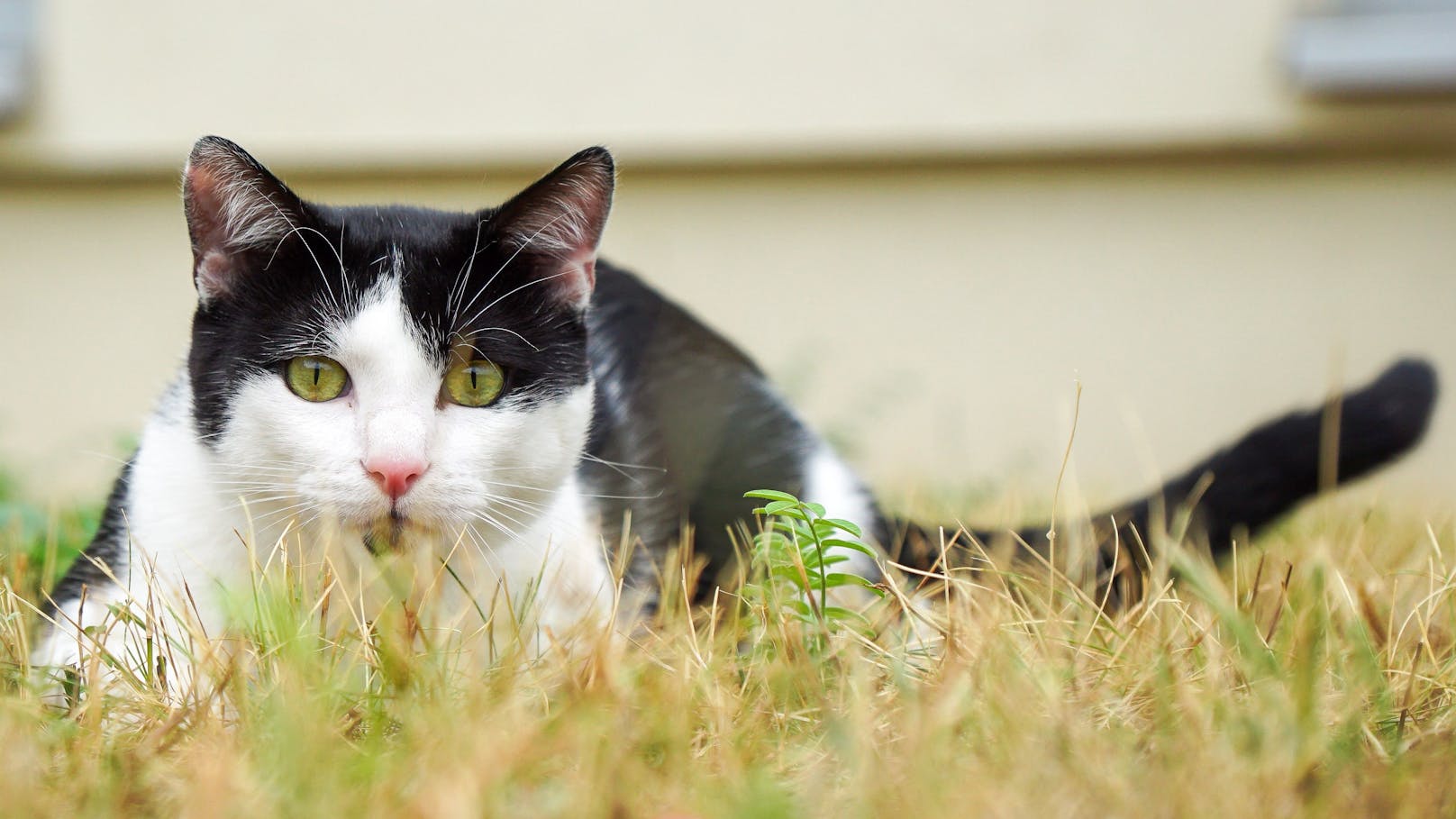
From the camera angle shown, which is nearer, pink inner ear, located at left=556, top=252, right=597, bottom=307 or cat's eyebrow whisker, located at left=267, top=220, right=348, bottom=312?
cat's eyebrow whisker, located at left=267, top=220, right=348, bottom=312

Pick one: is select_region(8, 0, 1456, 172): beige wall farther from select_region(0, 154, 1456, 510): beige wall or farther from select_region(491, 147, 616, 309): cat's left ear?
select_region(491, 147, 616, 309): cat's left ear

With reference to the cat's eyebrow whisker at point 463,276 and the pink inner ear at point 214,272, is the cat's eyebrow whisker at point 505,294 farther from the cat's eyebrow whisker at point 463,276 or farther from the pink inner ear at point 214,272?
the pink inner ear at point 214,272

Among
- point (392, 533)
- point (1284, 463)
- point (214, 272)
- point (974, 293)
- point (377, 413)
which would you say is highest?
point (214, 272)

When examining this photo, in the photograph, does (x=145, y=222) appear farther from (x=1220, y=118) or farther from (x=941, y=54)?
(x=1220, y=118)

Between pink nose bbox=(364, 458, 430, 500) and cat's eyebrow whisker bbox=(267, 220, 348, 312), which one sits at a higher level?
cat's eyebrow whisker bbox=(267, 220, 348, 312)

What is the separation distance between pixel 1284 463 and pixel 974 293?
155 centimetres

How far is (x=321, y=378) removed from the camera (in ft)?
3.45

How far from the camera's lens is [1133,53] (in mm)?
2617

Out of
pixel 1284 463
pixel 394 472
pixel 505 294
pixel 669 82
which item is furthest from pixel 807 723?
pixel 669 82

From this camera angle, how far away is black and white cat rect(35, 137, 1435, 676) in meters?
1.00

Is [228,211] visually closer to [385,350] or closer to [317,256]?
[317,256]

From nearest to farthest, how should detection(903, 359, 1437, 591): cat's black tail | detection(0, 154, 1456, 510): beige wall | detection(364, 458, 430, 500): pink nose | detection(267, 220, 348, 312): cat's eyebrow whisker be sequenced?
detection(364, 458, 430, 500): pink nose
detection(267, 220, 348, 312): cat's eyebrow whisker
detection(903, 359, 1437, 591): cat's black tail
detection(0, 154, 1456, 510): beige wall

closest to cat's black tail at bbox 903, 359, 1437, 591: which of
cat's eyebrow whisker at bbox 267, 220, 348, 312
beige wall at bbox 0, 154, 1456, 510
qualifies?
cat's eyebrow whisker at bbox 267, 220, 348, 312

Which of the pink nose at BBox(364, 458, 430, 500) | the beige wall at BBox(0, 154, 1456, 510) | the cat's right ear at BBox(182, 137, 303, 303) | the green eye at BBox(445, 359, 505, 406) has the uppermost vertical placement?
the cat's right ear at BBox(182, 137, 303, 303)
